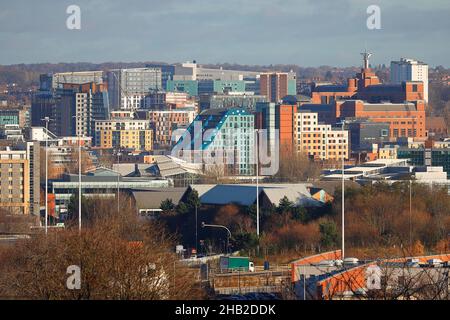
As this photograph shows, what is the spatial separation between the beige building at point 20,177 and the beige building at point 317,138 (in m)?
25.1

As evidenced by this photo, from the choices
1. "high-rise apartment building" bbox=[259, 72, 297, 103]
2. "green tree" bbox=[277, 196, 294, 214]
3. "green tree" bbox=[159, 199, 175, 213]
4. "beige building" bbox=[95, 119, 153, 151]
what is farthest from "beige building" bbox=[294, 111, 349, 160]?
"high-rise apartment building" bbox=[259, 72, 297, 103]

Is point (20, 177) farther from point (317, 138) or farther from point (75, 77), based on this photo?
point (75, 77)

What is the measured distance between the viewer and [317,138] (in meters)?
69.9

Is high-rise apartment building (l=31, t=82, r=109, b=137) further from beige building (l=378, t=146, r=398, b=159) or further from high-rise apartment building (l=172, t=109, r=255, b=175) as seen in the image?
beige building (l=378, t=146, r=398, b=159)

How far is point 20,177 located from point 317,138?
27.5m

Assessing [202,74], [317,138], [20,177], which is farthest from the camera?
[202,74]

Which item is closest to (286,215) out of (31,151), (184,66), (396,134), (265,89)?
(31,151)

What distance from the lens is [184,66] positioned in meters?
136

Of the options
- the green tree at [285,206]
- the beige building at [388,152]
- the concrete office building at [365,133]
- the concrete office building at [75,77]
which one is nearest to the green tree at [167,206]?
the green tree at [285,206]

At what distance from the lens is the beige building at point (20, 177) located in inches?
1709

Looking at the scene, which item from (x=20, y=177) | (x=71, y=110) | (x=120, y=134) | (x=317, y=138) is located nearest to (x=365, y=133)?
(x=317, y=138)

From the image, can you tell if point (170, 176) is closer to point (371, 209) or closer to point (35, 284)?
point (371, 209)

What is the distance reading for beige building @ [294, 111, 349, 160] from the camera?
69.1 m

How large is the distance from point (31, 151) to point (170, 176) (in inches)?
265
